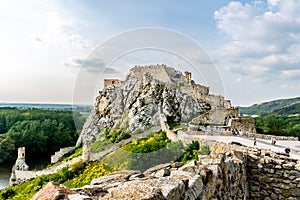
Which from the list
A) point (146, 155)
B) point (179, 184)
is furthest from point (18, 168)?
point (179, 184)

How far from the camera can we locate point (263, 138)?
59.4 feet

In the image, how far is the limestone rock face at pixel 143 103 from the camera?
26516 millimetres

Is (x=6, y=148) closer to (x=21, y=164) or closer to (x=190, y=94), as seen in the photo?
(x=21, y=164)

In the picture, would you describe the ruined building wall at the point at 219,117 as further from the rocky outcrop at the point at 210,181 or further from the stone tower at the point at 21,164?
the stone tower at the point at 21,164

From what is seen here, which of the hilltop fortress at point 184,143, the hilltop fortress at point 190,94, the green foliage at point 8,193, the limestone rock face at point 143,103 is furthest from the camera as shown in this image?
the limestone rock face at point 143,103

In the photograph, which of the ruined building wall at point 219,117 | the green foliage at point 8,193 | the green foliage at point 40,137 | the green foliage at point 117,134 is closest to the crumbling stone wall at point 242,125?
the ruined building wall at point 219,117

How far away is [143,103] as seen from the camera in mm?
28172

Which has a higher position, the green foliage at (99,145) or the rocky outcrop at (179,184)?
the rocky outcrop at (179,184)

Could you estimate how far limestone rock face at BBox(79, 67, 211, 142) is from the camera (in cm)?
2652

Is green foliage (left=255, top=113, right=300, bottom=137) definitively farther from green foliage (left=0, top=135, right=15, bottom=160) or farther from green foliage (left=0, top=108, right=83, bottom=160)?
green foliage (left=0, top=135, right=15, bottom=160)

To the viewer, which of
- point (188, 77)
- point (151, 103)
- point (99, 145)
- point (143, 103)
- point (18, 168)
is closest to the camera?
point (99, 145)

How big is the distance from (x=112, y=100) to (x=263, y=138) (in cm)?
1955

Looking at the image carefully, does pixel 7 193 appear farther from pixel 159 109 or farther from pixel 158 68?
pixel 158 68

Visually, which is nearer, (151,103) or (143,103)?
(151,103)
